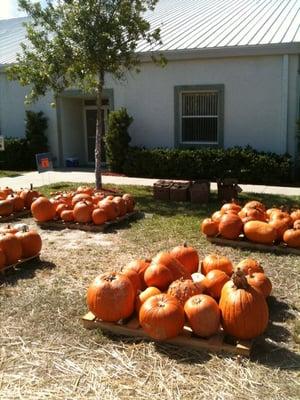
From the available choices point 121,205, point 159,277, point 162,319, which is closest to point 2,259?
point 159,277

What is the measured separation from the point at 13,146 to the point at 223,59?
799cm

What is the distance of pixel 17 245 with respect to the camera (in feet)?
19.0

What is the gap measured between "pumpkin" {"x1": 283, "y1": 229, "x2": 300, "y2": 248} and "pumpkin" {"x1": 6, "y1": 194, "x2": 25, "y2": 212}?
5.03 meters

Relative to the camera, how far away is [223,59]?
13.8m

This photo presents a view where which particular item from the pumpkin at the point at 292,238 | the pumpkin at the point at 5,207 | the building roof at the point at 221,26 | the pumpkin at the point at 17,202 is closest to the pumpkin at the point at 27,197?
the pumpkin at the point at 17,202

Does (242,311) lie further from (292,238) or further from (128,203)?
(128,203)

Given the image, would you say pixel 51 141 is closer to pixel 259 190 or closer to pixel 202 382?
pixel 259 190

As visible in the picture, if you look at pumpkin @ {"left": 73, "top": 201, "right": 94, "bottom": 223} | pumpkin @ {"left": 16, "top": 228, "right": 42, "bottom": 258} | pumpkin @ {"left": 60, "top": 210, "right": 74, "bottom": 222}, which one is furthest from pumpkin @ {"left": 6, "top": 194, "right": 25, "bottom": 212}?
pumpkin @ {"left": 16, "top": 228, "right": 42, "bottom": 258}

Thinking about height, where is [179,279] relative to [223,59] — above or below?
below

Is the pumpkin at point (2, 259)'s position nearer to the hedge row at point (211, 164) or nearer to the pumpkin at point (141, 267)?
the pumpkin at point (141, 267)

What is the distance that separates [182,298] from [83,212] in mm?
4032

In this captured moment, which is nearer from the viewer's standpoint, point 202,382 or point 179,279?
point 202,382

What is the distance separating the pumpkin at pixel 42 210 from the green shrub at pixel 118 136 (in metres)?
6.80

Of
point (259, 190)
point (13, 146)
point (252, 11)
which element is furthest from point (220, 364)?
point (252, 11)
